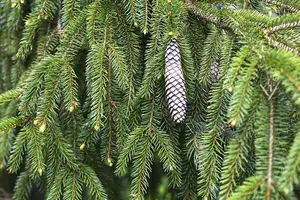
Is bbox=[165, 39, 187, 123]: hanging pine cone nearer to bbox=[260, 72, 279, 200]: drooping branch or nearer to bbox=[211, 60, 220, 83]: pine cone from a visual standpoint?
bbox=[211, 60, 220, 83]: pine cone

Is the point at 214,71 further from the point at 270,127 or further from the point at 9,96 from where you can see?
the point at 9,96

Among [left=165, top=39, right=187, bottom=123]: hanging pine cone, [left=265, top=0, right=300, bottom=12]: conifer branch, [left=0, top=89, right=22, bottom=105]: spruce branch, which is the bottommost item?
[left=0, top=89, right=22, bottom=105]: spruce branch

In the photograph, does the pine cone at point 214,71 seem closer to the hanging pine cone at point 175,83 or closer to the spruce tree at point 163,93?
the spruce tree at point 163,93

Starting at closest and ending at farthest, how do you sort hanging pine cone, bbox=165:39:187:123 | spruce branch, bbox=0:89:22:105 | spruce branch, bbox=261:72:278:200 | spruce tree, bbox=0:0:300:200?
spruce branch, bbox=261:72:278:200, spruce tree, bbox=0:0:300:200, hanging pine cone, bbox=165:39:187:123, spruce branch, bbox=0:89:22:105

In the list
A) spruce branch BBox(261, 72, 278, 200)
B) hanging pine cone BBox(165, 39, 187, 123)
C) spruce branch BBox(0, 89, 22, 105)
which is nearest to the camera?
spruce branch BBox(261, 72, 278, 200)

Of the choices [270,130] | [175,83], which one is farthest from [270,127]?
[175,83]

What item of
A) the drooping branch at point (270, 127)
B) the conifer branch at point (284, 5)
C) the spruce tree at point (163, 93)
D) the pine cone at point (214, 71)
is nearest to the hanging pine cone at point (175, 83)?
the spruce tree at point (163, 93)

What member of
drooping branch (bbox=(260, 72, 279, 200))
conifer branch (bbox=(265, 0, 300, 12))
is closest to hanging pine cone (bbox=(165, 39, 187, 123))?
drooping branch (bbox=(260, 72, 279, 200))

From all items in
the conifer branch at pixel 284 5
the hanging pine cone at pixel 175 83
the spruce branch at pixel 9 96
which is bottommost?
the spruce branch at pixel 9 96
